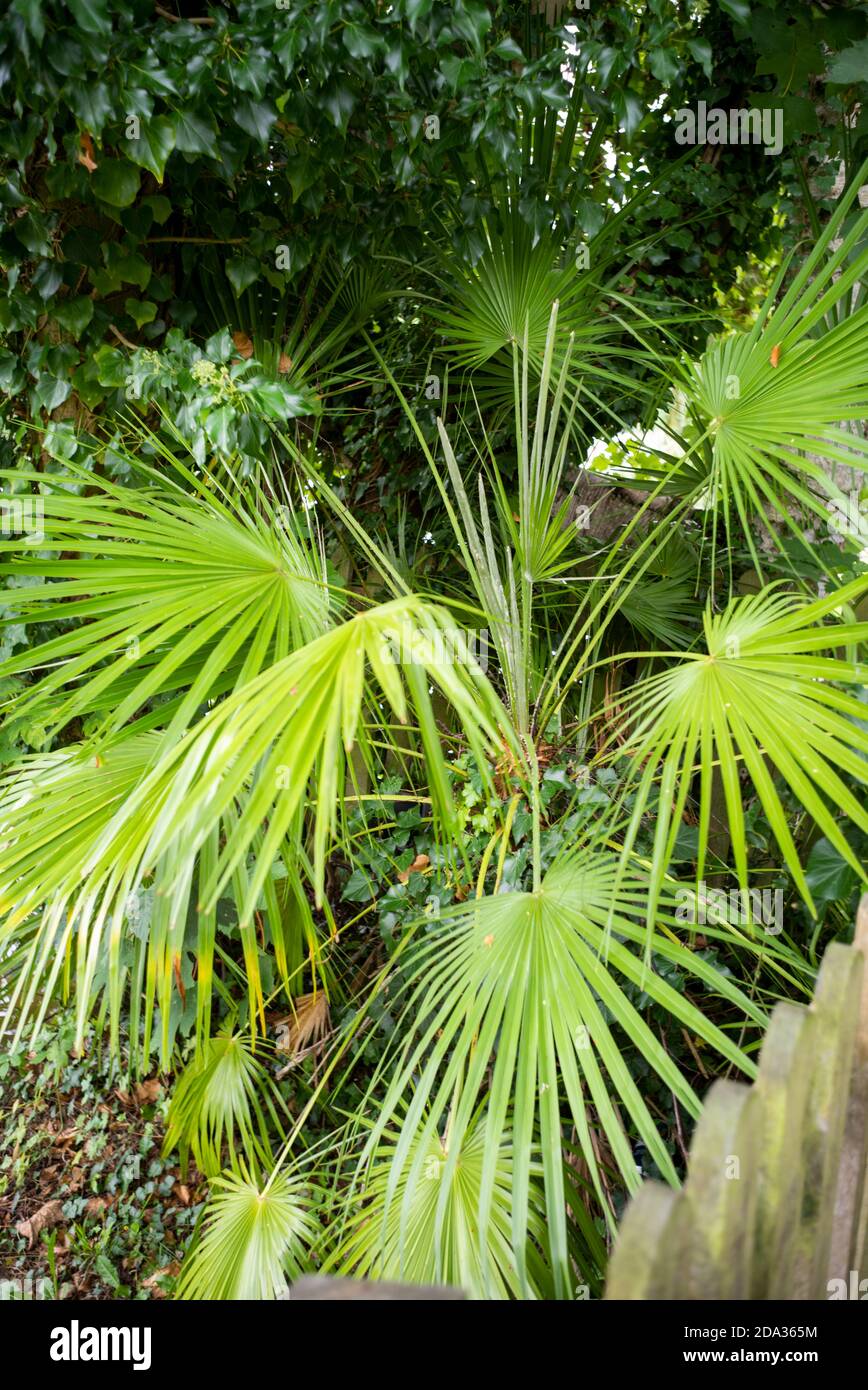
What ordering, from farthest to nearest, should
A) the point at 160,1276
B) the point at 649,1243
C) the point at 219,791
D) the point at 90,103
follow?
the point at 160,1276
the point at 90,103
the point at 219,791
the point at 649,1243

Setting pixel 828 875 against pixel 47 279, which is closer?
pixel 828 875

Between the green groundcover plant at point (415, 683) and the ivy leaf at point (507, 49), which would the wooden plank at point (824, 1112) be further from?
the ivy leaf at point (507, 49)

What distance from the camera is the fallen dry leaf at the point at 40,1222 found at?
7.29ft

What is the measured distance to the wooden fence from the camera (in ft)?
2.25

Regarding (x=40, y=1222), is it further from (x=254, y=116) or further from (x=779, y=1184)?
(x=254, y=116)

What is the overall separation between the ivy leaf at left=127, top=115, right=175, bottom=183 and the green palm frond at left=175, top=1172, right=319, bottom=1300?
1.75 meters

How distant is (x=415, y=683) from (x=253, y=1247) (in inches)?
45.6

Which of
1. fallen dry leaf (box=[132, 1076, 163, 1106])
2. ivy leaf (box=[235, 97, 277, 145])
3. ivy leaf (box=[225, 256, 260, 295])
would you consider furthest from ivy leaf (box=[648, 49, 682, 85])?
fallen dry leaf (box=[132, 1076, 163, 1106])

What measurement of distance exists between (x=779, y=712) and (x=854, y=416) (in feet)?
1.89

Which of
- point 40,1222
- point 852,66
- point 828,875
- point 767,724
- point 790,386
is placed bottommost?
point 40,1222

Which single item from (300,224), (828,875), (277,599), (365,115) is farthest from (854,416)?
(300,224)

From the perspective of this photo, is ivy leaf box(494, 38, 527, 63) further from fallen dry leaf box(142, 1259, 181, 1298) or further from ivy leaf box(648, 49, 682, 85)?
fallen dry leaf box(142, 1259, 181, 1298)

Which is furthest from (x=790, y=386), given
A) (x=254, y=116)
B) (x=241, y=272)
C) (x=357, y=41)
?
(x=241, y=272)

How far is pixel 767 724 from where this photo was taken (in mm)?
1177
